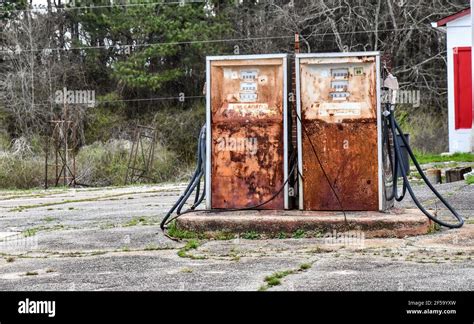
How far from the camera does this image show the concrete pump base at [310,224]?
9.06 metres

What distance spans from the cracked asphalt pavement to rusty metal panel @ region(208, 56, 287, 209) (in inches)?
36.6

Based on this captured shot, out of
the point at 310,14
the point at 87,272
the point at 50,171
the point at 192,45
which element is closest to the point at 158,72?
the point at 192,45

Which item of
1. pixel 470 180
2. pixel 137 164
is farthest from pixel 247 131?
pixel 137 164

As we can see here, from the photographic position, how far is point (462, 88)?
2456 centimetres

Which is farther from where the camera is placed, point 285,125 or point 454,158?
point 454,158

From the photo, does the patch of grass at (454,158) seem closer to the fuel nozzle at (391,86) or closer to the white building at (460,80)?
the white building at (460,80)

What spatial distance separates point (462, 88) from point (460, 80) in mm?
233

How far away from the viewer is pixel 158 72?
132ft

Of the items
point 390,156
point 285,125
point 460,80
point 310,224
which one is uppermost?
point 460,80

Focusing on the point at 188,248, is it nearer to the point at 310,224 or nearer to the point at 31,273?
the point at 310,224

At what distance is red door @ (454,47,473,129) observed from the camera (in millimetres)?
24459

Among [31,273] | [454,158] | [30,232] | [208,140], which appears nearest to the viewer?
[31,273]
